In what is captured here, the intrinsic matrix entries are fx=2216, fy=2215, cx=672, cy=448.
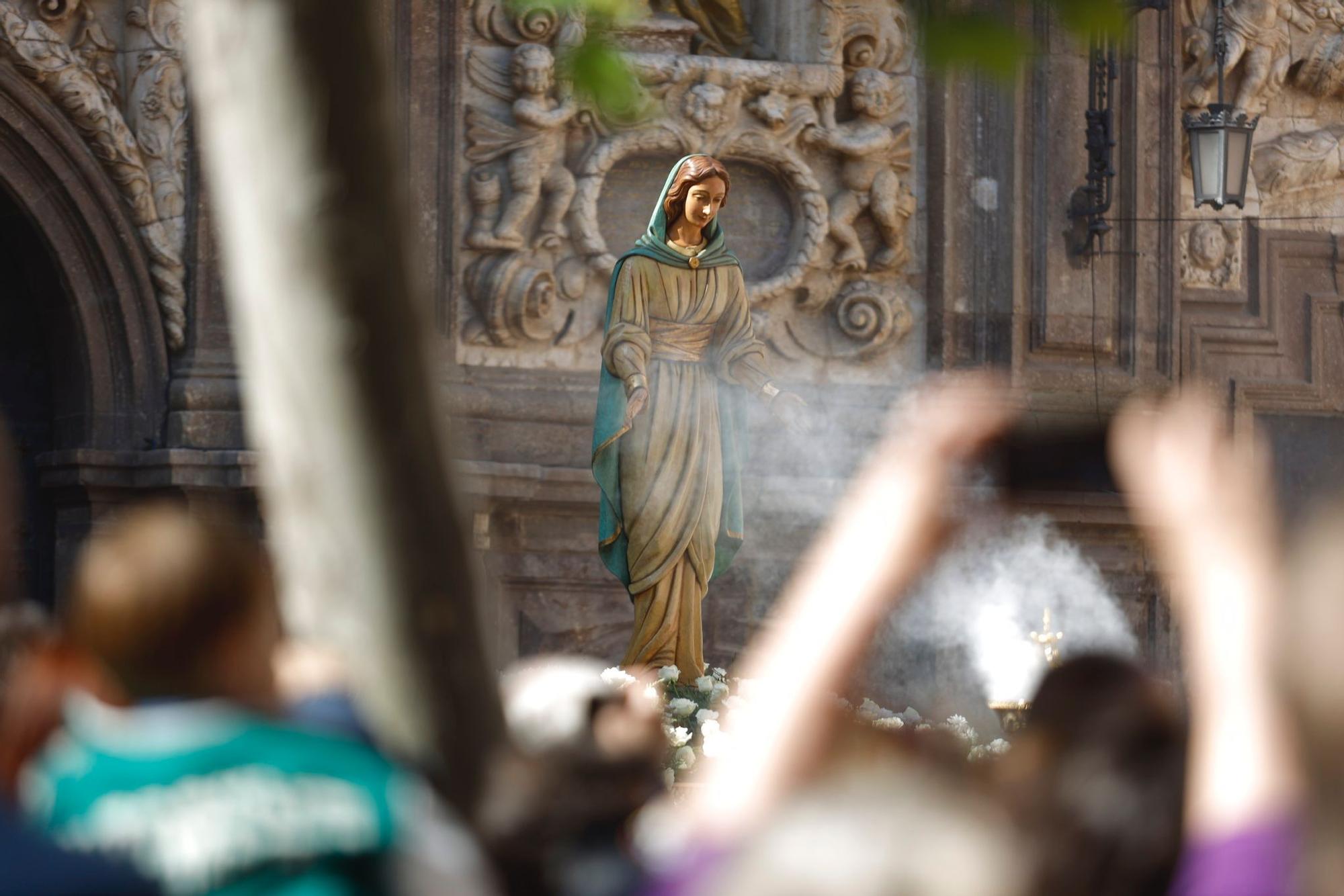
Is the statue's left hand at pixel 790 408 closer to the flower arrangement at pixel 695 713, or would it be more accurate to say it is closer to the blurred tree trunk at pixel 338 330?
the flower arrangement at pixel 695 713

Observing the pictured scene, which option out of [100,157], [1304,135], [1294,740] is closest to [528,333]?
[100,157]

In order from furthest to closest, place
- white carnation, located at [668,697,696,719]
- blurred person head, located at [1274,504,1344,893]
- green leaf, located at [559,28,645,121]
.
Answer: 1. white carnation, located at [668,697,696,719]
2. green leaf, located at [559,28,645,121]
3. blurred person head, located at [1274,504,1344,893]

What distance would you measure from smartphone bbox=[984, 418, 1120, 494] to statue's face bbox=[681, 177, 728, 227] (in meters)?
5.88

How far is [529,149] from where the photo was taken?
11.3m

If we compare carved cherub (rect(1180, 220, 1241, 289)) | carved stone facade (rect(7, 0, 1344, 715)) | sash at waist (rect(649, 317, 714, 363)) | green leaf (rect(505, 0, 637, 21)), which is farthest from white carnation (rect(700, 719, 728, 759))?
carved cherub (rect(1180, 220, 1241, 289))

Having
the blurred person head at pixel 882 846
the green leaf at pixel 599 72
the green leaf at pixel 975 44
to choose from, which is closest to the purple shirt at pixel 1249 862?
the blurred person head at pixel 882 846

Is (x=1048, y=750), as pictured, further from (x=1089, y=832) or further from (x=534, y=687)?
(x=534, y=687)

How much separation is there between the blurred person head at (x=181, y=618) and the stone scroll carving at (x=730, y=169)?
9.10m

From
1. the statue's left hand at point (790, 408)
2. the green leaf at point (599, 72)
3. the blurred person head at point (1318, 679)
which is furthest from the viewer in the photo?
the statue's left hand at point (790, 408)

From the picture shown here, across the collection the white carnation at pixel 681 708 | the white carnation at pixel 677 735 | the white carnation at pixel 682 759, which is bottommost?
the white carnation at pixel 682 759

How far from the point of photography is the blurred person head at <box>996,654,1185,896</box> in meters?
2.06

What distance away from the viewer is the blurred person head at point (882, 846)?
186cm

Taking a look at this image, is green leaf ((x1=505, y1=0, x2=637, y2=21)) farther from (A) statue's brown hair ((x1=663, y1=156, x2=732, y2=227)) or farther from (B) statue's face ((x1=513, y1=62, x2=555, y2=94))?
(B) statue's face ((x1=513, y1=62, x2=555, y2=94))

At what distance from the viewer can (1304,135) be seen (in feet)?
42.3
